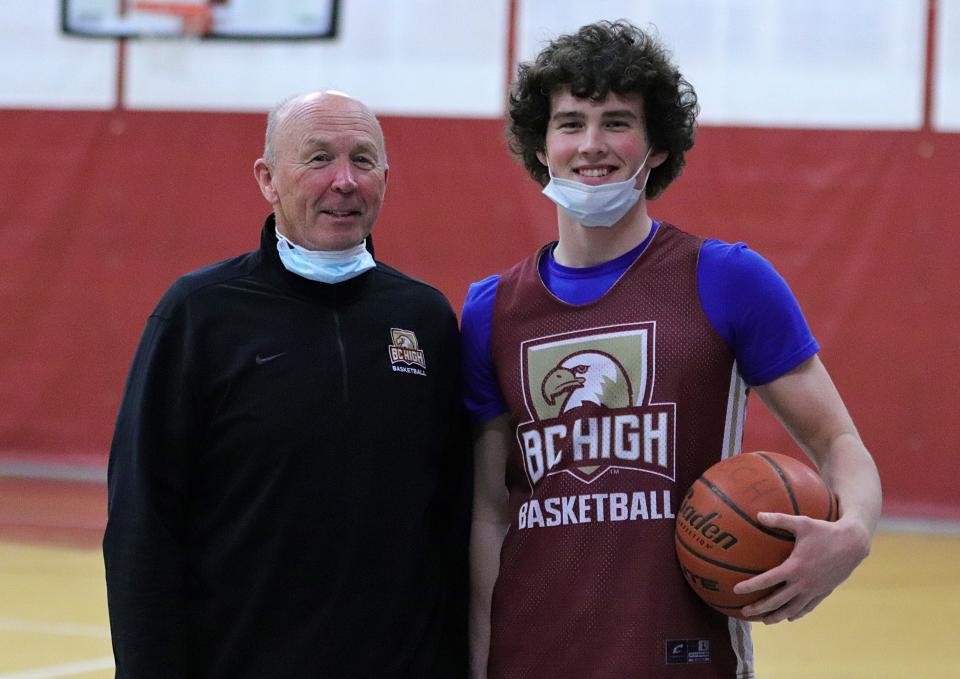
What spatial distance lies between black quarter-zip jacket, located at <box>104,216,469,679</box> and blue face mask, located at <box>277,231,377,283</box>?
2.4 inches

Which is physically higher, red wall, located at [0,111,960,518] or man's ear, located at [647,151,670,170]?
man's ear, located at [647,151,670,170]

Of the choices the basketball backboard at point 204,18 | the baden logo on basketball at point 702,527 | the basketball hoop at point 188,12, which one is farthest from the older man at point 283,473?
the basketball hoop at point 188,12

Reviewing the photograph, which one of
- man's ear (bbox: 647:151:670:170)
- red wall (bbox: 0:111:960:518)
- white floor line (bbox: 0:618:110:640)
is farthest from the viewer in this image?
red wall (bbox: 0:111:960:518)

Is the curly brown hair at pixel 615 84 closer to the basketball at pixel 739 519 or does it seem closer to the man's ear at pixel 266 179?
the man's ear at pixel 266 179

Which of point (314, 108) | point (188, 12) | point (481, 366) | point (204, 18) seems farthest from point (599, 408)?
point (188, 12)

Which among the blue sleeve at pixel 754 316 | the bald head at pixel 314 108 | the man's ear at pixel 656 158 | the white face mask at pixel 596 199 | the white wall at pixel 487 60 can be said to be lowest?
the blue sleeve at pixel 754 316

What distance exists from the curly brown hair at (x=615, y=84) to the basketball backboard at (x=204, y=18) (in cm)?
728

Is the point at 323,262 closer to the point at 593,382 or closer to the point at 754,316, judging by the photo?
the point at 593,382

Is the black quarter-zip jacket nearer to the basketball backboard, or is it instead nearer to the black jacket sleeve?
the black jacket sleeve

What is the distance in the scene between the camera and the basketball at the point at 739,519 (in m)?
2.29

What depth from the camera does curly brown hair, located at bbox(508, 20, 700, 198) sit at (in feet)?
8.52

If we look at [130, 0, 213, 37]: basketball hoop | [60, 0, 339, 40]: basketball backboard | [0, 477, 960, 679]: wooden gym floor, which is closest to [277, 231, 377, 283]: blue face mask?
[0, 477, 960, 679]: wooden gym floor

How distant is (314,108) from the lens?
2.58 m

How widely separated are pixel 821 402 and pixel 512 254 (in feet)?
23.3
